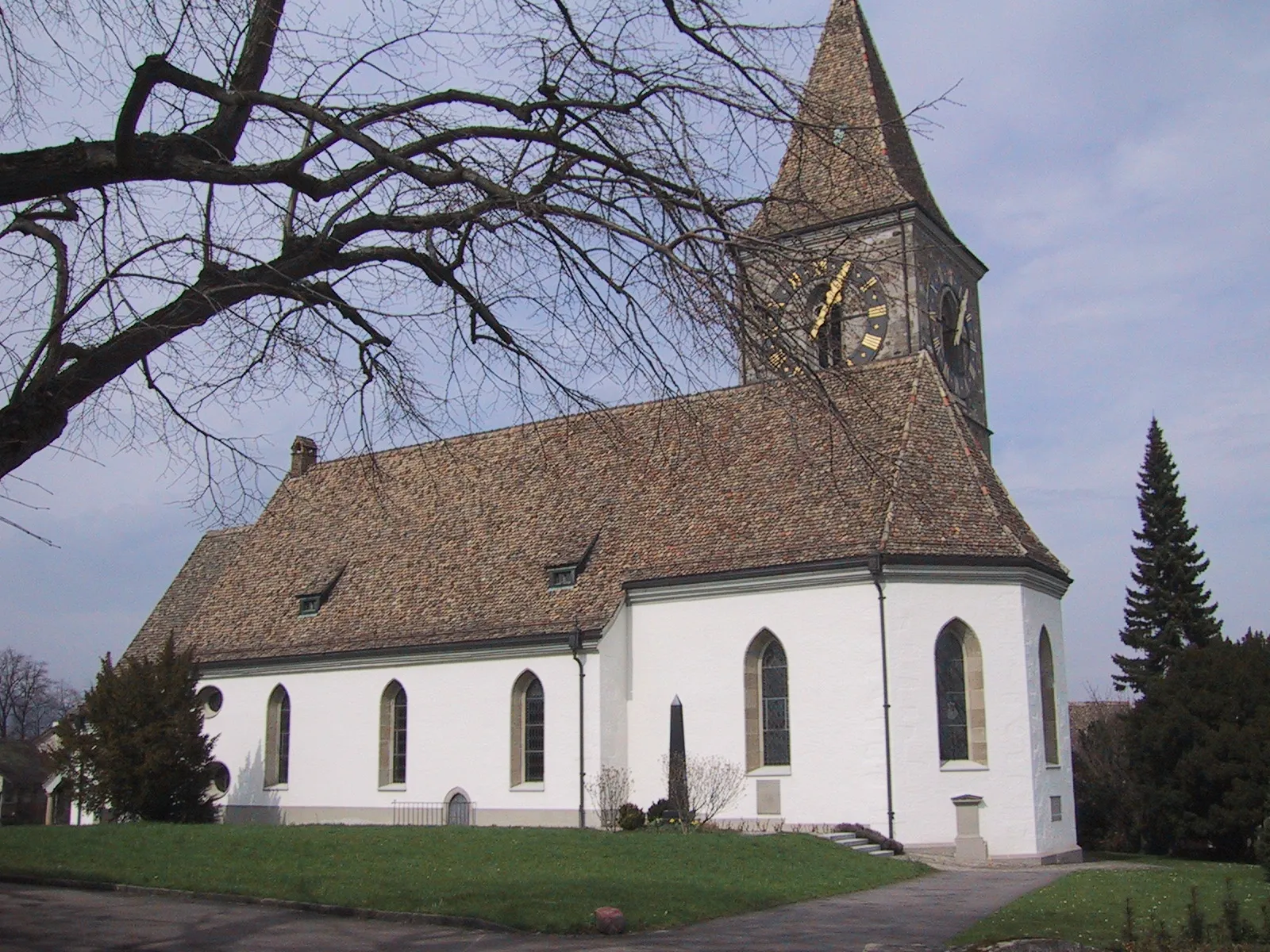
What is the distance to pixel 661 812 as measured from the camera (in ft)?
77.8

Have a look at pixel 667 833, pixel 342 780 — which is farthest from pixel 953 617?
pixel 342 780

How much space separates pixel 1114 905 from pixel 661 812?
10129 mm

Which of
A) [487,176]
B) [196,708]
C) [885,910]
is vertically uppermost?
[487,176]

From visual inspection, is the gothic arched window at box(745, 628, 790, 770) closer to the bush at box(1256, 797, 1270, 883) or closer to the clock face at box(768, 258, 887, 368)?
the bush at box(1256, 797, 1270, 883)

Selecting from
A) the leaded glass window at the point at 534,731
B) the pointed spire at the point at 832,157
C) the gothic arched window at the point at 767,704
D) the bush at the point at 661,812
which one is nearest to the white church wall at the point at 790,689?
the gothic arched window at the point at 767,704

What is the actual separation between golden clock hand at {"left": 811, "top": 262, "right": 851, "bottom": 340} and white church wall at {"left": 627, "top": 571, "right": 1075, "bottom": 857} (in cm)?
1775

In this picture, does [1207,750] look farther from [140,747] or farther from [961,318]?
[140,747]

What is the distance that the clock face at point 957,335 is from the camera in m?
32.1

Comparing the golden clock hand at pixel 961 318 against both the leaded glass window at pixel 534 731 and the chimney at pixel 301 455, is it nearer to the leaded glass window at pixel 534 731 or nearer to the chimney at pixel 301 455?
the leaded glass window at pixel 534 731

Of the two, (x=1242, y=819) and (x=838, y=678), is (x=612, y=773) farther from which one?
(x=1242, y=819)

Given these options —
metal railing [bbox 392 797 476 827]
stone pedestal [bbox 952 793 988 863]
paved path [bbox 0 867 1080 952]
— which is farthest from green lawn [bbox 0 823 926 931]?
metal railing [bbox 392 797 476 827]

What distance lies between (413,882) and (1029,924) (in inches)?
288

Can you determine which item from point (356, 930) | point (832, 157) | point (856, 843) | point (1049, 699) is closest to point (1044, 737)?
point (1049, 699)

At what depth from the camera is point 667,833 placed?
21422mm
